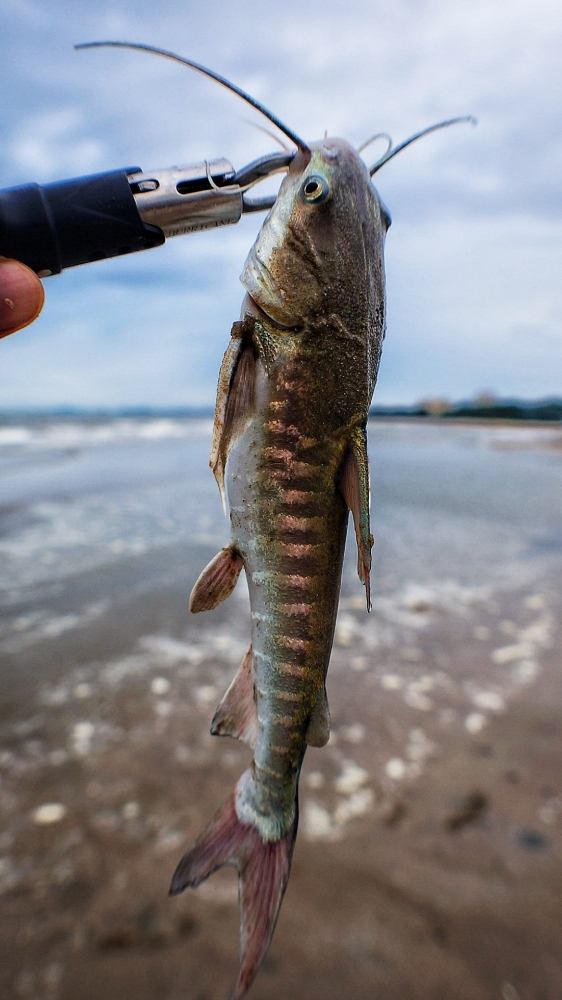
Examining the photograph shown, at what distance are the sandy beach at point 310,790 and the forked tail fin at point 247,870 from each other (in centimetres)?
131

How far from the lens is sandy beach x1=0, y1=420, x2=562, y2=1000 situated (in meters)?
2.83

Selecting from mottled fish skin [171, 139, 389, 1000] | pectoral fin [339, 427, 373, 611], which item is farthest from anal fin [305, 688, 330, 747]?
pectoral fin [339, 427, 373, 611]

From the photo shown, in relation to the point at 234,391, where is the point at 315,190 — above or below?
above

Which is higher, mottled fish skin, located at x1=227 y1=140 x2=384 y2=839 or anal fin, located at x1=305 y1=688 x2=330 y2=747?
mottled fish skin, located at x1=227 y1=140 x2=384 y2=839

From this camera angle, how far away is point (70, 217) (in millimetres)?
1554

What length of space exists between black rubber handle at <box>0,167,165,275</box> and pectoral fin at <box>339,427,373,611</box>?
739 millimetres

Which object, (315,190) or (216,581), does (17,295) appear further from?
(216,581)

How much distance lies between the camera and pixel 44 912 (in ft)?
9.91

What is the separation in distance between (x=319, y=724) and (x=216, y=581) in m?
0.52

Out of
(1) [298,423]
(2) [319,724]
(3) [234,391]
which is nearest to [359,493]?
(1) [298,423]

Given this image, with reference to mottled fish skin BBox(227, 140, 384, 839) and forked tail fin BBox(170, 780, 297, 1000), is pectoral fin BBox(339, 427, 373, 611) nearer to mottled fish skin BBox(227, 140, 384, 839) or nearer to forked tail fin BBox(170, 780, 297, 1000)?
mottled fish skin BBox(227, 140, 384, 839)

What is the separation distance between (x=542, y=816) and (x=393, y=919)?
113cm

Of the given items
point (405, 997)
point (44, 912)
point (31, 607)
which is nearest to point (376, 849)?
point (405, 997)

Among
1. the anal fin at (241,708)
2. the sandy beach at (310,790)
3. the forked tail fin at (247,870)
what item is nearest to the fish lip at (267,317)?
the anal fin at (241,708)
